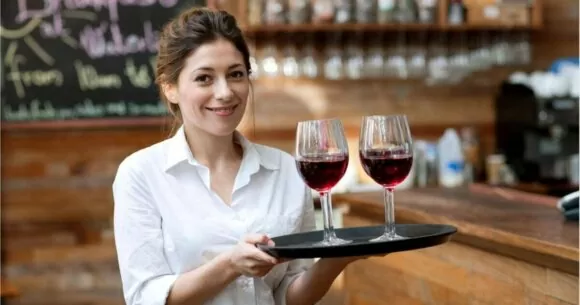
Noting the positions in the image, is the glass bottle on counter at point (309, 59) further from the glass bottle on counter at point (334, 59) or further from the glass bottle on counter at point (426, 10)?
the glass bottle on counter at point (426, 10)

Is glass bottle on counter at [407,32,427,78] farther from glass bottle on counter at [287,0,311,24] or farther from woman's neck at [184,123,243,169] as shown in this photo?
woman's neck at [184,123,243,169]

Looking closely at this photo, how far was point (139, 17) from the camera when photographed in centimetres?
484

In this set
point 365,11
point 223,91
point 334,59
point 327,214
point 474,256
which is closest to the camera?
point 327,214

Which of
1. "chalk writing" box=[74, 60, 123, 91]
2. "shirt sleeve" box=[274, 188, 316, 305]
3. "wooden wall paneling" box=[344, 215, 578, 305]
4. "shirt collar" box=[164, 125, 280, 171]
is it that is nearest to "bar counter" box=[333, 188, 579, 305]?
"wooden wall paneling" box=[344, 215, 578, 305]

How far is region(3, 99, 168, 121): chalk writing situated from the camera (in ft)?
15.6

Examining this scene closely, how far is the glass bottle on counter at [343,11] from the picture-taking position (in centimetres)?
479

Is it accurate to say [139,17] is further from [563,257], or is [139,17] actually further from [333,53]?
[563,257]

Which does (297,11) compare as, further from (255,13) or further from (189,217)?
(189,217)

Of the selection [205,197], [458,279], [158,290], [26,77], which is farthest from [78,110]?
[158,290]

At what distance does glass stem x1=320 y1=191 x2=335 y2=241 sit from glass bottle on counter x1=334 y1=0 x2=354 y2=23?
322cm

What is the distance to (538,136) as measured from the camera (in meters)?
5.00

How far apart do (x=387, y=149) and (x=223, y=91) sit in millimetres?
351

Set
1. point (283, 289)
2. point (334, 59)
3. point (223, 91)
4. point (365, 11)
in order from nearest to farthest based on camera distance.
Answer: point (223, 91), point (283, 289), point (365, 11), point (334, 59)

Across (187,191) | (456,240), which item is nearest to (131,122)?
(456,240)
